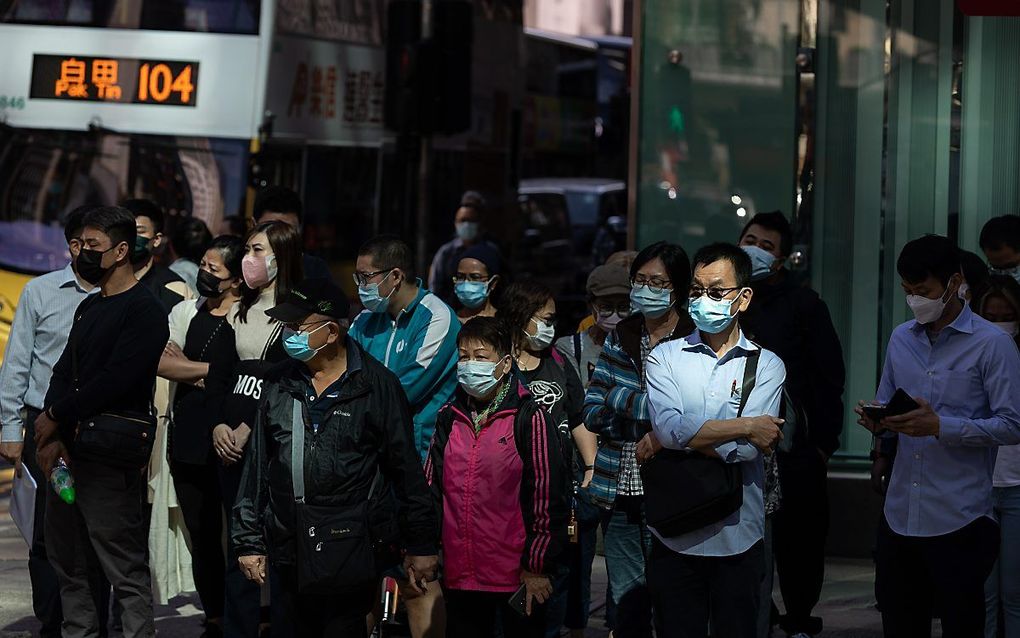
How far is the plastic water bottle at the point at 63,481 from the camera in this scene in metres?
6.63

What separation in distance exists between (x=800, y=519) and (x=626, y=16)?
2816cm

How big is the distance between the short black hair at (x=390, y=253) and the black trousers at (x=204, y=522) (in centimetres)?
121

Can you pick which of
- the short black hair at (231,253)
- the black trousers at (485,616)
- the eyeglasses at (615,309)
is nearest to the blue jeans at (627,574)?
the black trousers at (485,616)

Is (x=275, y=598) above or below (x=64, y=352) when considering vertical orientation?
below

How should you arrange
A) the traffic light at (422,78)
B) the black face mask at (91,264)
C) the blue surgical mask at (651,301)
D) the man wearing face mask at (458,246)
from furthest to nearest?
the traffic light at (422,78), the man wearing face mask at (458,246), the black face mask at (91,264), the blue surgical mask at (651,301)

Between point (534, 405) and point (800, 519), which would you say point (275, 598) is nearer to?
point (534, 405)

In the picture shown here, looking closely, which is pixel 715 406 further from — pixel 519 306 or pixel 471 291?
pixel 471 291

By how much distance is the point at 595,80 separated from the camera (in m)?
25.6

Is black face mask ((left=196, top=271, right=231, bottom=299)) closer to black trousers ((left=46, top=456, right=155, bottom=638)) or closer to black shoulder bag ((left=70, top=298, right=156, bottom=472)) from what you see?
black shoulder bag ((left=70, top=298, right=156, bottom=472))

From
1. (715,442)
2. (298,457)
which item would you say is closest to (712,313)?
(715,442)

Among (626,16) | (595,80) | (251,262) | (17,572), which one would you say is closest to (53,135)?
(17,572)

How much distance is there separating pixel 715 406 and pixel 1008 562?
1.75 metres

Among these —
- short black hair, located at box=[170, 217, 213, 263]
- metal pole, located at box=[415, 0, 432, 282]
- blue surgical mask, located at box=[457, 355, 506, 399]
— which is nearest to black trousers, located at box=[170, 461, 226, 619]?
blue surgical mask, located at box=[457, 355, 506, 399]

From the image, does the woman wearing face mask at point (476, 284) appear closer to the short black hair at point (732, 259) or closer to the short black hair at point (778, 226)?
the short black hair at point (778, 226)
